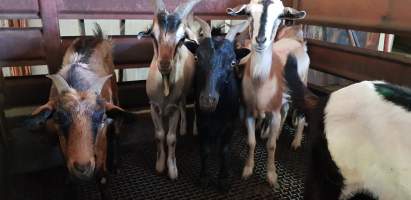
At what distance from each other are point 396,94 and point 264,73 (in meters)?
1.30

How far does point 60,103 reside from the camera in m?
2.09

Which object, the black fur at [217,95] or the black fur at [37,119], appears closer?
the black fur at [37,119]

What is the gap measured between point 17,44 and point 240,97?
218 cm

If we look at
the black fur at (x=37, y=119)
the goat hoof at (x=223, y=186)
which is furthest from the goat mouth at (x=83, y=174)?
the goat hoof at (x=223, y=186)

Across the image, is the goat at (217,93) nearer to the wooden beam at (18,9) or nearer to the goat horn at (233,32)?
the goat horn at (233,32)

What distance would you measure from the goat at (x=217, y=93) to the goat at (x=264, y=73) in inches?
5.2

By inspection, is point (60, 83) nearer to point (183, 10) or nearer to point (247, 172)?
point (183, 10)

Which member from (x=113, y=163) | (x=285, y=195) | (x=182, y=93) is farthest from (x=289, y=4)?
(x=113, y=163)

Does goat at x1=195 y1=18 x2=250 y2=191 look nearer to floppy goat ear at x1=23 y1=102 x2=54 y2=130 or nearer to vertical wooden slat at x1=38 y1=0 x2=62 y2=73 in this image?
floppy goat ear at x1=23 y1=102 x2=54 y2=130

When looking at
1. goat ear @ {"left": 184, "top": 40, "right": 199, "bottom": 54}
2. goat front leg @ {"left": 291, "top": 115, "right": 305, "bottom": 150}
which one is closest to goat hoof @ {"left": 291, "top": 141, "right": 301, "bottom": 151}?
goat front leg @ {"left": 291, "top": 115, "right": 305, "bottom": 150}

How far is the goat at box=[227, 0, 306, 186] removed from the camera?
8.48 feet

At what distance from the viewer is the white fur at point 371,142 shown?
125 cm

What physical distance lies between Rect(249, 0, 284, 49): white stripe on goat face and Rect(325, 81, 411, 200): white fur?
1.07 m

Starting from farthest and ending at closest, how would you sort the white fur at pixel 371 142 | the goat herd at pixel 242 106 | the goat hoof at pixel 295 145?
the goat hoof at pixel 295 145 < the goat herd at pixel 242 106 < the white fur at pixel 371 142
